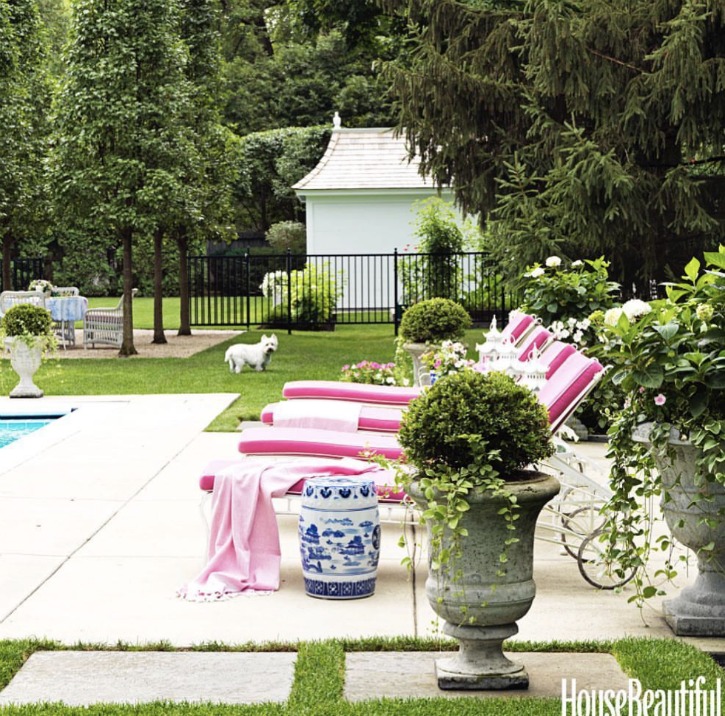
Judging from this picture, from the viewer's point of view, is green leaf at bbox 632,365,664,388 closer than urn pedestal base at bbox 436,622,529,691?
No

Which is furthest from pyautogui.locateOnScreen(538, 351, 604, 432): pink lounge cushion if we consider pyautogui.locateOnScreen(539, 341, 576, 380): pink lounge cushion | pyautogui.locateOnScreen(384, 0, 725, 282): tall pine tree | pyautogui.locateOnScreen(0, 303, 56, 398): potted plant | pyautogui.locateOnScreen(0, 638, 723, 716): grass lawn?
pyautogui.locateOnScreen(0, 303, 56, 398): potted plant

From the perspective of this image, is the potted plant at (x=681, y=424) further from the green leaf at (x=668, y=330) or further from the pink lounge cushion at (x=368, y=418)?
the pink lounge cushion at (x=368, y=418)

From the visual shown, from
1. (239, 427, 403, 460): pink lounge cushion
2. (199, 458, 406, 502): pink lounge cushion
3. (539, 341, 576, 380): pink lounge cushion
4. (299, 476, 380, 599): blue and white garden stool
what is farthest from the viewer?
(539, 341, 576, 380): pink lounge cushion

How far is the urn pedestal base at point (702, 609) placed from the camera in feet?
17.0

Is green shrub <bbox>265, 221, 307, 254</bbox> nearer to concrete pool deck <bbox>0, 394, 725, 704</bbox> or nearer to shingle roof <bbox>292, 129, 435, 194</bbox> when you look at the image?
shingle roof <bbox>292, 129, 435, 194</bbox>

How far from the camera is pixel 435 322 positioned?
13.1m

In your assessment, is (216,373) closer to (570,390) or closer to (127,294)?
(127,294)

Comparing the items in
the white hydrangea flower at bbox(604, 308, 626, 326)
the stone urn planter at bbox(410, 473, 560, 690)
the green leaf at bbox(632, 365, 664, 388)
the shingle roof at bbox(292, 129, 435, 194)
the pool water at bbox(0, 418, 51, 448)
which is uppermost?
the shingle roof at bbox(292, 129, 435, 194)

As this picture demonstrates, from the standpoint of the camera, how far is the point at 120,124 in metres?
18.8

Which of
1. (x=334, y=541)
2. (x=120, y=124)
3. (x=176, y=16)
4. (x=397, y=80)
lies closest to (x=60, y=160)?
(x=120, y=124)

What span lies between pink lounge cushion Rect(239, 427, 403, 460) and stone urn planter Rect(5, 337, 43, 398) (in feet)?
24.9

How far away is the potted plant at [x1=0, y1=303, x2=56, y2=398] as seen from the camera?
46.4 ft

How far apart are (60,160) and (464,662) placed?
53.5ft

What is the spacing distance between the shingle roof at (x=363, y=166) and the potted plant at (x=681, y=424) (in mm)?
24436
